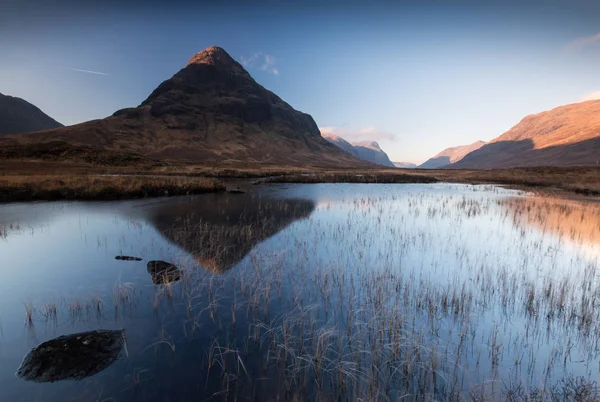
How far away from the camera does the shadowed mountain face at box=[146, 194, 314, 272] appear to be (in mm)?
12516

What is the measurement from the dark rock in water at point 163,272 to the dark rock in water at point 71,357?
292 centimetres

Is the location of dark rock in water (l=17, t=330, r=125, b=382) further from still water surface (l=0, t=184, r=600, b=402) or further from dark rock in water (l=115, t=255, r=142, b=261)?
dark rock in water (l=115, t=255, r=142, b=261)

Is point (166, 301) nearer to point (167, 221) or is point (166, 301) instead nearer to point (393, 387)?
point (393, 387)

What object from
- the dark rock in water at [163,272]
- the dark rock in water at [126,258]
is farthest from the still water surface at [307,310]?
the dark rock in water at [126,258]

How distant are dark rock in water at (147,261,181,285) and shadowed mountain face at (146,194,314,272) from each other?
1127mm

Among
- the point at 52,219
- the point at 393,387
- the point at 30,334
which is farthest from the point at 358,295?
the point at 52,219

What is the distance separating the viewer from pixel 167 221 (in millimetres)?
18781

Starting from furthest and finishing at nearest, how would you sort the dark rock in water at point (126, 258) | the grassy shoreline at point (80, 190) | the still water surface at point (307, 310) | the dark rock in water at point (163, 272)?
the grassy shoreline at point (80, 190), the dark rock in water at point (126, 258), the dark rock in water at point (163, 272), the still water surface at point (307, 310)

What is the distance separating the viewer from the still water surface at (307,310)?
199 inches

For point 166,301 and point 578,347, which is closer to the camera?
point 578,347

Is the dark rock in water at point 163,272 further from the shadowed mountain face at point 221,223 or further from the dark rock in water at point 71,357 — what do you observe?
the dark rock in water at point 71,357

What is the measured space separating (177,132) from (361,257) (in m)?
195

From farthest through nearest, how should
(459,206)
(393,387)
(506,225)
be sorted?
(459,206) → (506,225) → (393,387)

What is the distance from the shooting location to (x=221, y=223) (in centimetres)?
1856
